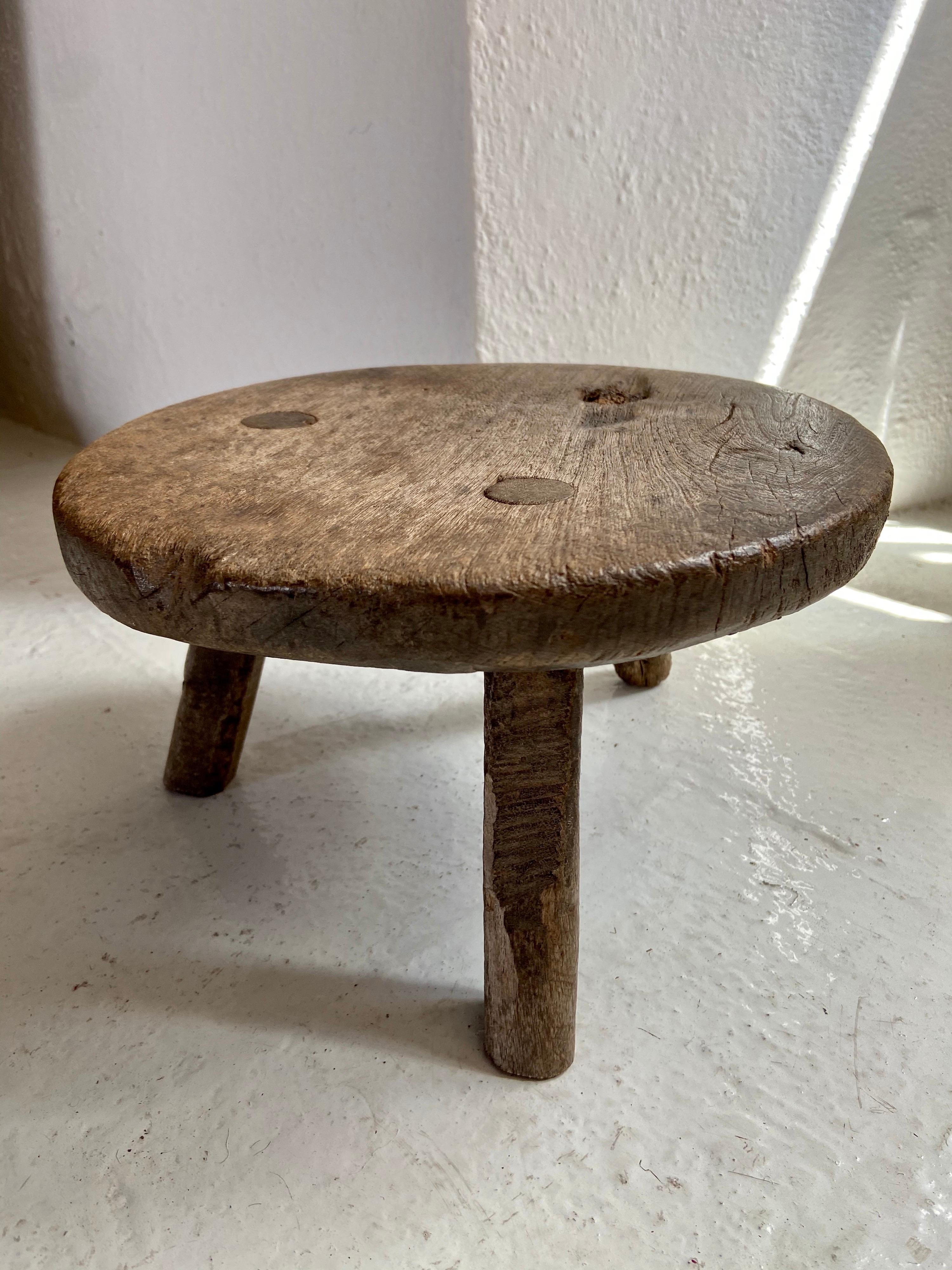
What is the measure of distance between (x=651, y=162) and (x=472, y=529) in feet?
4.25

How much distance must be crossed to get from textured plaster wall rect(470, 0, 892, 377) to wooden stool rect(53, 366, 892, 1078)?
71cm

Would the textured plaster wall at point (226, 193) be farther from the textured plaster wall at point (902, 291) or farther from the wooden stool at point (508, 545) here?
the wooden stool at point (508, 545)

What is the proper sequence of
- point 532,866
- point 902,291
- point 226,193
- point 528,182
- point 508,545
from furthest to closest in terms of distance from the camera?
point 226,193 → point 902,291 → point 528,182 → point 532,866 → point 508,545

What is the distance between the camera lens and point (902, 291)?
2.01 metres

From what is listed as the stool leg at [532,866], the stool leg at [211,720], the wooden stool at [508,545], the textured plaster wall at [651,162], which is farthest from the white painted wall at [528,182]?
the stool leg at [532,866]

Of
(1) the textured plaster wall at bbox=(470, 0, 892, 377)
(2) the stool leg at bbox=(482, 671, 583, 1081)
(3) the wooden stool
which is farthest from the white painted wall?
(2) the stool leg at bbox=(482, 671, 583, 1081)

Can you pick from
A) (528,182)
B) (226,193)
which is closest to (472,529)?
(528,182)

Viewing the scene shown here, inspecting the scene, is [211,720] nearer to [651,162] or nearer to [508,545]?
[508,545]

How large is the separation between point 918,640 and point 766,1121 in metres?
1.05

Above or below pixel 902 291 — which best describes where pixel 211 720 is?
below

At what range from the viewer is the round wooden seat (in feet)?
2.19

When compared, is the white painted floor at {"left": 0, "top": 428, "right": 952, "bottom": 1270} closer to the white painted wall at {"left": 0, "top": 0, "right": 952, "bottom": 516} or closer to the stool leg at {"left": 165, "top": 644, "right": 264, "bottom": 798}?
the stool leg at {"left": 165, "top": 644, "right": 264, "bottom": 798}

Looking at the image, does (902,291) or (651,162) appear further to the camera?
(902,291)

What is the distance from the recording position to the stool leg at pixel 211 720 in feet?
4.00
